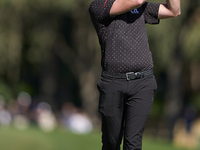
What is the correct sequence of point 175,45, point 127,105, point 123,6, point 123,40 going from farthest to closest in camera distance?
1. point 175,45
2. point 127,105
3. point 123,40
4. point 123,6

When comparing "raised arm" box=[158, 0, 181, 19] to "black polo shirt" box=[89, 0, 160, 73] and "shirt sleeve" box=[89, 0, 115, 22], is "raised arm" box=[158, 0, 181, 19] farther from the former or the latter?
"shirt sleeve" box=[89, 0, 115, 22]

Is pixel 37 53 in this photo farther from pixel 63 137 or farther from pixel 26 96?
pixel 63 137

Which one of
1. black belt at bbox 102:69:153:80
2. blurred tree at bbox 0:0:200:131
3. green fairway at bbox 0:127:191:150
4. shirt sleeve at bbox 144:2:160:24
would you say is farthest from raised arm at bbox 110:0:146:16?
blurred tree at bbox 0:0:200:131

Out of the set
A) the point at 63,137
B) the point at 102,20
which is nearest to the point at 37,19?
the point at 63,137

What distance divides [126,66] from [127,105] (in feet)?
1.20

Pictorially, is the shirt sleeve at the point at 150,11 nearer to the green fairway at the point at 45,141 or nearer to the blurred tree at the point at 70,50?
the green fairway at the point at 45,141

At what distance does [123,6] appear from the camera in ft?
13.8

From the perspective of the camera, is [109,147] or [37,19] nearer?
[109,147]

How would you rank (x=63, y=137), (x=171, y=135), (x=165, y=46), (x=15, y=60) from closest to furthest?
(x=63, y=137) → (x=165, y=46) → (x=171, y=135) → (x=15, y=60)

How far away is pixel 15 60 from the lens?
775 inches

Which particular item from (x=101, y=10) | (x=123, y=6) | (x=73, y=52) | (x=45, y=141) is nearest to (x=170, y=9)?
(x=123, y=6)

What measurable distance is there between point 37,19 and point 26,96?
15.2ft

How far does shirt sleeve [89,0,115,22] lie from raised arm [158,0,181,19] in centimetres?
50

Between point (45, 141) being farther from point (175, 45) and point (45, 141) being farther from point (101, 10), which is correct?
point (175, 45)
